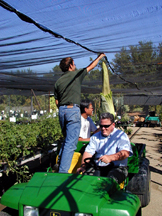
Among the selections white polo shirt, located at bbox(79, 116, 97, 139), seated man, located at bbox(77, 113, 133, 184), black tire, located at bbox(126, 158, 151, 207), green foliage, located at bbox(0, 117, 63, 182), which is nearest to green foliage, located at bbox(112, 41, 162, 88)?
white polo shirt, located at bbox(79, 116, 97, 139)

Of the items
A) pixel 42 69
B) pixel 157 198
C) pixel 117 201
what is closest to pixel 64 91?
pixel 117 201

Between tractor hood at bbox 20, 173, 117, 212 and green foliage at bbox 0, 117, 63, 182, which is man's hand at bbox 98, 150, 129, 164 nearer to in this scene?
tractor hood at bbox 20, 173, 117, 212

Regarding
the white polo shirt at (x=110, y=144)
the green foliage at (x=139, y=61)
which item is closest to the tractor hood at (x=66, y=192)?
the white polo shirt at (x=110, y=144)

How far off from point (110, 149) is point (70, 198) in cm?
117

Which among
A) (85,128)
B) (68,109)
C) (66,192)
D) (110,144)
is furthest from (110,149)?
(85,128)

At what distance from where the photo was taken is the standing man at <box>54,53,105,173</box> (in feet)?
9.97

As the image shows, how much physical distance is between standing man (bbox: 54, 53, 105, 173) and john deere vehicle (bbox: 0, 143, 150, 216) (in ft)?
1.41

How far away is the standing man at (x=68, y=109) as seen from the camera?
304 centimetres

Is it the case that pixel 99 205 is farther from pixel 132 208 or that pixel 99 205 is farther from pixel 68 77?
pixel 68 77

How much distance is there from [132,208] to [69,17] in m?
2.82

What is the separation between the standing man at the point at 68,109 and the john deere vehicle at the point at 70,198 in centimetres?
43

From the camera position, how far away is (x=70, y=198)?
7.30 feet

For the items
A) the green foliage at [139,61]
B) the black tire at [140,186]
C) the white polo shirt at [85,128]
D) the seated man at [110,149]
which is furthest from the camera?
the green foliage at [139,61]

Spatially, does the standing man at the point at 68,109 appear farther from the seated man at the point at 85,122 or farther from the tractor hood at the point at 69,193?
the seated man at the point at 85,122
